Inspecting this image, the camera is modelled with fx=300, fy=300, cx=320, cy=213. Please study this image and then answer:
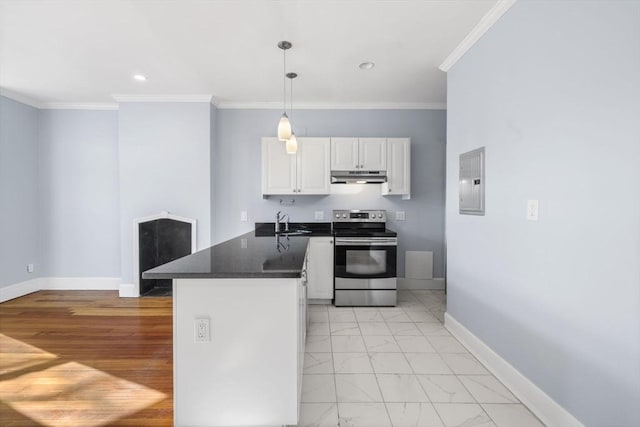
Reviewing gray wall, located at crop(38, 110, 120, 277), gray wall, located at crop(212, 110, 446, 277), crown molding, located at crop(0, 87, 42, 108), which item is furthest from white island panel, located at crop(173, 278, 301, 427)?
crown molding, located at crop(0, 87, 42, 108)

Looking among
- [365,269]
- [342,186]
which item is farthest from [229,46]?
[365,269]

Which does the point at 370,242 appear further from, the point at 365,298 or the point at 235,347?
the point at 235,347

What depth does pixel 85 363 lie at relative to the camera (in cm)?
231

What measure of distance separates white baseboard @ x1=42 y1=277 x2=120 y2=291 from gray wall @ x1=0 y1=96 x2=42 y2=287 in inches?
8.5

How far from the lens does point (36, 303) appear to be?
12.0 ft

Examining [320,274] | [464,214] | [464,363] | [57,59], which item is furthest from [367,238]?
[57,59]

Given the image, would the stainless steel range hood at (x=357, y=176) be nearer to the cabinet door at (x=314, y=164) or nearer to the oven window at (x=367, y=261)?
the cabinet door at (x=314, y=164)

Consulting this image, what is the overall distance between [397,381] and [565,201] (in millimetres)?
1521

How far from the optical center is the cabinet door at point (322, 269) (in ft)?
12.0

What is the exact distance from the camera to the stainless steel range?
3.57 metres

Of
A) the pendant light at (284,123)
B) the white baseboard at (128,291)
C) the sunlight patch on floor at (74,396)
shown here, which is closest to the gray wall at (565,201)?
the pendant light at (284,123)

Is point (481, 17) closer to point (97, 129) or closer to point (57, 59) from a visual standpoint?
point (57, 59)

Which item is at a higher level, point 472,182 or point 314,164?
point 314,164

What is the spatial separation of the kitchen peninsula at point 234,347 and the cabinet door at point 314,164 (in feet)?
8.33
